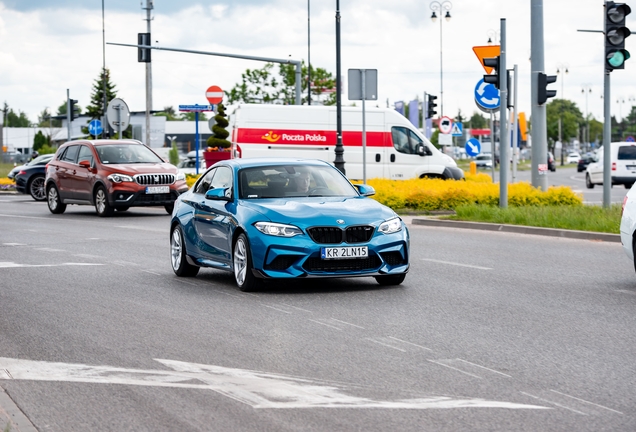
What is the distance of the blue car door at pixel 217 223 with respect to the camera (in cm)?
1245

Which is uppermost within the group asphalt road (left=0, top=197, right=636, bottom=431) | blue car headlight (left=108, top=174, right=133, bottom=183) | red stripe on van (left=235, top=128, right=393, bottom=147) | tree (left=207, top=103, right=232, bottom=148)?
tree (left=207, top=103, right=232, bottom=148)

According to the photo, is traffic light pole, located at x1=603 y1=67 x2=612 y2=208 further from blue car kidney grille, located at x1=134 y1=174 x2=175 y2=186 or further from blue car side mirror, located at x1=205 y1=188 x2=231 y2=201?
blue car side mirror, located at x1=205 y1=188 x2=231 y2=201

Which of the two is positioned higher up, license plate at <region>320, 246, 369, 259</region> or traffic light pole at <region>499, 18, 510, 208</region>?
traffic light pole at <region>499, 18, 510, 208</region>

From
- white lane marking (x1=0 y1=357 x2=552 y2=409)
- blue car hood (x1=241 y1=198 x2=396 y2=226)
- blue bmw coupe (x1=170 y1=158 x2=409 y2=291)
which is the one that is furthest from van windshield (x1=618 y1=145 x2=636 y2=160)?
white lane marking (x1=0 y1=357 x2=552 y2=409)

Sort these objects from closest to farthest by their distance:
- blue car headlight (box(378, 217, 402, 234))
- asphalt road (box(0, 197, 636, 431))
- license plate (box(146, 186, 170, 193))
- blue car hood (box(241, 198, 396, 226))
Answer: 1. asphalt road (box(0, 197, 636, 431))
2. blue car hood (box(241, 198, 396, 226))
3. blue car headlight (box(378, 217, 402, 234))
4. license plate (box(146, 186, 170, 193))

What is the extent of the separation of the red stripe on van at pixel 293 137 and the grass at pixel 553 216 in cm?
1167

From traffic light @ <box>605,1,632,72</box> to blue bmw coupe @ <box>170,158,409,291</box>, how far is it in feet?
29.2

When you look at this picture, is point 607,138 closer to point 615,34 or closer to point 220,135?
point 615,34

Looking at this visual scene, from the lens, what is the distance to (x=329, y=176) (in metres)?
13.1

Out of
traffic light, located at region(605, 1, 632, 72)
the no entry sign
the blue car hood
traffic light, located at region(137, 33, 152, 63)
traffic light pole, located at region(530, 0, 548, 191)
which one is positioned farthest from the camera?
traffic light, located at region(137, 33, 152, 63)

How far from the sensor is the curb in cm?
1896

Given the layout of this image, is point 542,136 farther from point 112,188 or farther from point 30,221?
point 30,221

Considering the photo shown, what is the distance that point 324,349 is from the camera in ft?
27.3

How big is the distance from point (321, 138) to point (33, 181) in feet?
37.1
